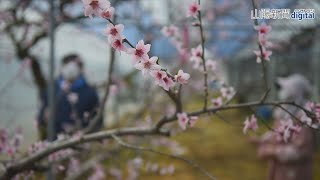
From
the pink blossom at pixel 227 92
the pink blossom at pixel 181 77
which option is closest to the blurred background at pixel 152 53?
the pink blossom at pixel 227 92

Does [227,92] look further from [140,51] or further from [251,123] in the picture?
[140,51]

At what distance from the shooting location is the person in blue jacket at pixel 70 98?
13.8 ft

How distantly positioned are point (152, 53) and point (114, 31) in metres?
3.01

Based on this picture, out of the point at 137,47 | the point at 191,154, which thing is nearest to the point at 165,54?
the point at 191,154

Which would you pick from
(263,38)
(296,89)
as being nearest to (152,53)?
(296,89)

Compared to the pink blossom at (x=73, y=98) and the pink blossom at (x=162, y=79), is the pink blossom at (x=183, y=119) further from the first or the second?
the pink blossom at (x=73, y=98)

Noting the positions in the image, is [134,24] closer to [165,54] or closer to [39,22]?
[39,22]

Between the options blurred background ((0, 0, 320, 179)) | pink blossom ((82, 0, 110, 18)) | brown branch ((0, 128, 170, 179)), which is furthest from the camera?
blurred background ((0, 0, 320, 179))

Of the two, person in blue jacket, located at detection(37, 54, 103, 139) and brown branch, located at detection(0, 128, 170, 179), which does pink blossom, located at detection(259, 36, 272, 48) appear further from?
person in blue jacket, located at detection(37, 54, 103, 139)

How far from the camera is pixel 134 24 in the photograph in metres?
4.88

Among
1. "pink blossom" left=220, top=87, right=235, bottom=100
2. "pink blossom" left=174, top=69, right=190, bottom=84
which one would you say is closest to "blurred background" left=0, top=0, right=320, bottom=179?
"pink blossom" left=220, top=87, right=235, bottom=100

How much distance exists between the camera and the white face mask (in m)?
4.29

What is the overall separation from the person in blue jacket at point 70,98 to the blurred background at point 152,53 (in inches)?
11.6

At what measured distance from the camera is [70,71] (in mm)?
4293
